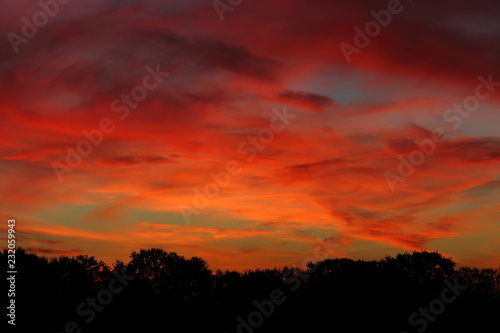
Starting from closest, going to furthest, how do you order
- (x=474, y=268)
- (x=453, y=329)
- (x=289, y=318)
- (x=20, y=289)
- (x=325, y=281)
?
(x=20, y=289) → (x=453, y=329) → (x=289, y=318) → (x=325, y=281) → (x=474, y=268)

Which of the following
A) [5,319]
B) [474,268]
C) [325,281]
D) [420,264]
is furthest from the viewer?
[474,268]

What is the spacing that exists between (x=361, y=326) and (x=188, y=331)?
27167 mm

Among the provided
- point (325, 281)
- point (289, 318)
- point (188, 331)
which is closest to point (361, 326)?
point (289, 318)

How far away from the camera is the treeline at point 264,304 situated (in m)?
81.4

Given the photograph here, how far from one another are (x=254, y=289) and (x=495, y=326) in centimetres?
3984

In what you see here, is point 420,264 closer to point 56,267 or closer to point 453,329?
point 453,329

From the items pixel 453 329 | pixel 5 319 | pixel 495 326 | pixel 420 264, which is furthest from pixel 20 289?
pixel 420 264

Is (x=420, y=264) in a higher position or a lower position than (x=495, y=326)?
higher

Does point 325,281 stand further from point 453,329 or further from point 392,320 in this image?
point 453,329

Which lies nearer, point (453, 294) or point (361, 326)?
point (361, 326)

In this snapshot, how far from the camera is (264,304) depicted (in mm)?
95625

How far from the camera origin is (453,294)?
3757 inches

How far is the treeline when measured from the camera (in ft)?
267

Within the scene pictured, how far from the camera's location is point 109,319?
85500 millimetres
